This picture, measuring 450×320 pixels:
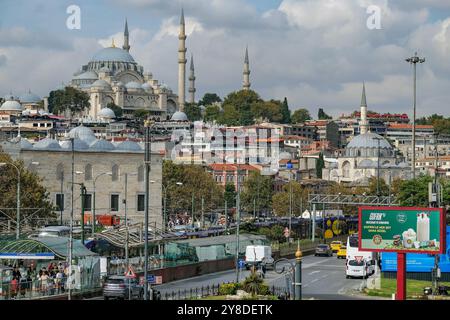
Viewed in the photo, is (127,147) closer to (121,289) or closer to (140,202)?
(140,202)

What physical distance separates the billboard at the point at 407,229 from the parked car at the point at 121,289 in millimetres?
7075

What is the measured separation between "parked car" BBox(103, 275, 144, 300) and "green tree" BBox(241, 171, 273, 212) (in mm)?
103385

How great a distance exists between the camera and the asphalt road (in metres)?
41.5

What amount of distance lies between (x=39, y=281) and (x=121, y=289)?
241cm

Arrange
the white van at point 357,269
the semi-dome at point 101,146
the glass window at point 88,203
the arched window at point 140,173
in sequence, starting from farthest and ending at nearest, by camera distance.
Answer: the semi-dome at point 101,146, the arched window at point 140,173, the glass window at point 88,203, the white van at point 357,269

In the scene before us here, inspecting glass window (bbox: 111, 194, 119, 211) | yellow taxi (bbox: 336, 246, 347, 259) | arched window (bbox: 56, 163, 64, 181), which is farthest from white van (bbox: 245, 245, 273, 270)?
glass window (bbox: 111, 194, 119, 211)

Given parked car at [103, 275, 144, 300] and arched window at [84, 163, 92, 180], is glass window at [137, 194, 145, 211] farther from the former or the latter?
parked car at [103, 275, 144, 300]

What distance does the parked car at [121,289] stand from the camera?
36500 millimetres

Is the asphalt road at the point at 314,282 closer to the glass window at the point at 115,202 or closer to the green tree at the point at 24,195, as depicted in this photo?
the green tree at the point at 24,195

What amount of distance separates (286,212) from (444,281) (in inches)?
3266

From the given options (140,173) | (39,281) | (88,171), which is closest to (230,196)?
(140,173)

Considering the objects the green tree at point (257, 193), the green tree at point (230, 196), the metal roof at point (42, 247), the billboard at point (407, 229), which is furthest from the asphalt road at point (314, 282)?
the green tree at point (257, 193)

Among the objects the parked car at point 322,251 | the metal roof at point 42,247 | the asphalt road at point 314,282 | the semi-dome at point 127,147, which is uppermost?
the semi-dome at point 127,147
